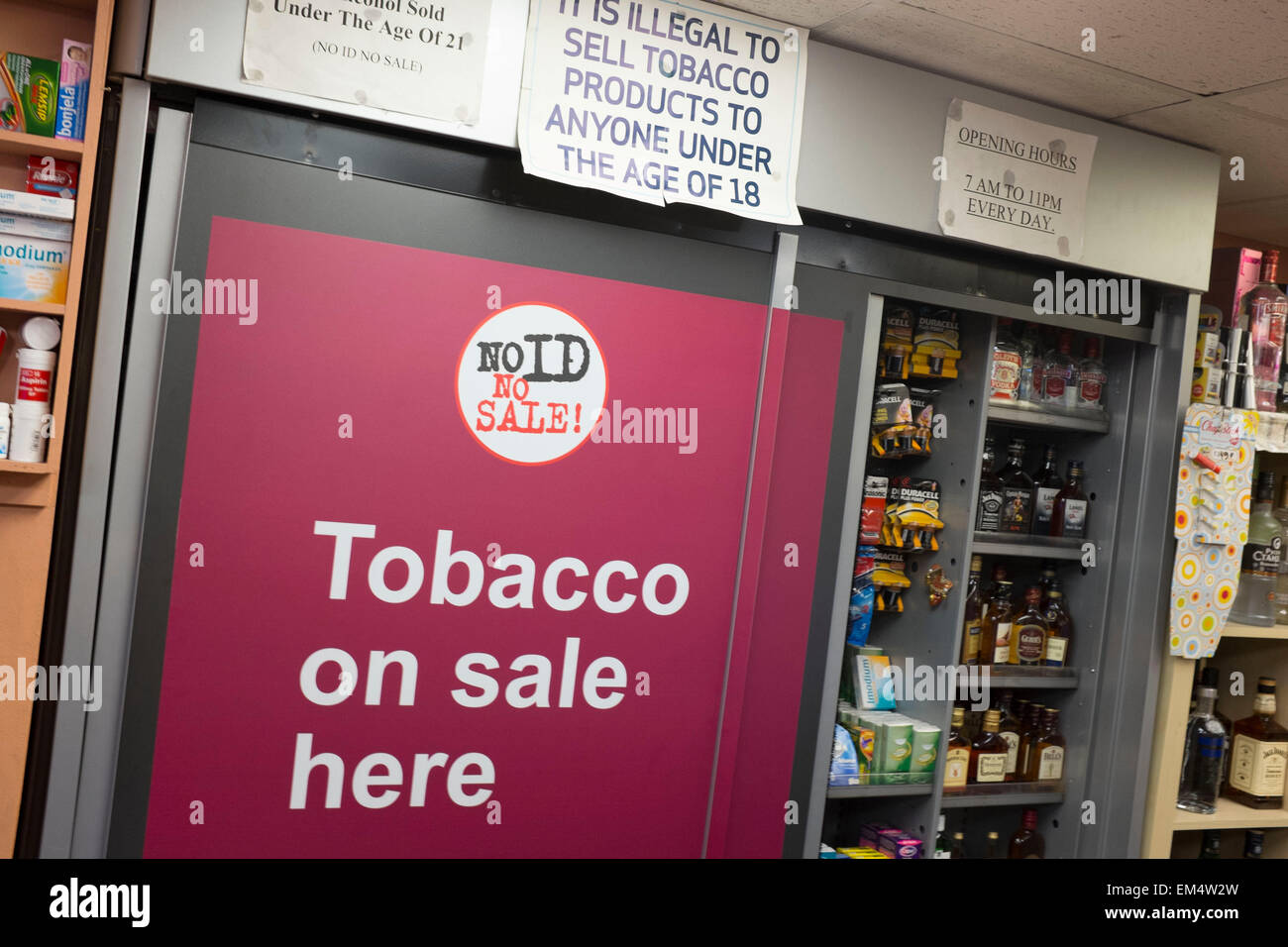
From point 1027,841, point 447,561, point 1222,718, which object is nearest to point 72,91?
point 447,561

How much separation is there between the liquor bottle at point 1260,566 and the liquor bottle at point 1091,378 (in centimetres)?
61

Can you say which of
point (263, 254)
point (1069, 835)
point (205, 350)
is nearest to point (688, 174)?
point (263, 254)

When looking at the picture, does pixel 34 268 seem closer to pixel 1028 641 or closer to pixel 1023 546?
pixel 1023 546

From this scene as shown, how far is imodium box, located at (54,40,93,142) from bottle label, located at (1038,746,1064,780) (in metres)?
3.10

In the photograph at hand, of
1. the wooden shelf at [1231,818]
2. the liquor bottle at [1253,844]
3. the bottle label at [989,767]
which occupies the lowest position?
the liquor bottle at [1253,844]

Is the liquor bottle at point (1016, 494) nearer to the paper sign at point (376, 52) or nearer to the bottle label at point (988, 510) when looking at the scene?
the bottle label at point (988, 510)

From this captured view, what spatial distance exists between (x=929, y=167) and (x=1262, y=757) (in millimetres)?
2284

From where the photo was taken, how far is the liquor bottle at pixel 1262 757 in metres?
3.43

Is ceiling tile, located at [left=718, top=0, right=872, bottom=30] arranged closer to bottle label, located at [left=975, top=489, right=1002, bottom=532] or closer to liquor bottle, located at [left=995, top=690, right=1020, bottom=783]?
bottle label, located at [left=975, top=489, right=1002, bottom=532]

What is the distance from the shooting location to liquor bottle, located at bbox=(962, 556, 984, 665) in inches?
126

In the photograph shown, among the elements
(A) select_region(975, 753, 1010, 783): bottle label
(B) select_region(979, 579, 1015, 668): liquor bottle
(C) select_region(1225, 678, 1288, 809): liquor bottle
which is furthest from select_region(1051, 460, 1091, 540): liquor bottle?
(C) select_region(1225, 678, 1288, 809): liquor bottle

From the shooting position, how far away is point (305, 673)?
223 centimetres

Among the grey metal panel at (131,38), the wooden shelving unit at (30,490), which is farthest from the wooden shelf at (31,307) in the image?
the grey metal panel at (131,38)

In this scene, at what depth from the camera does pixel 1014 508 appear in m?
3.32
